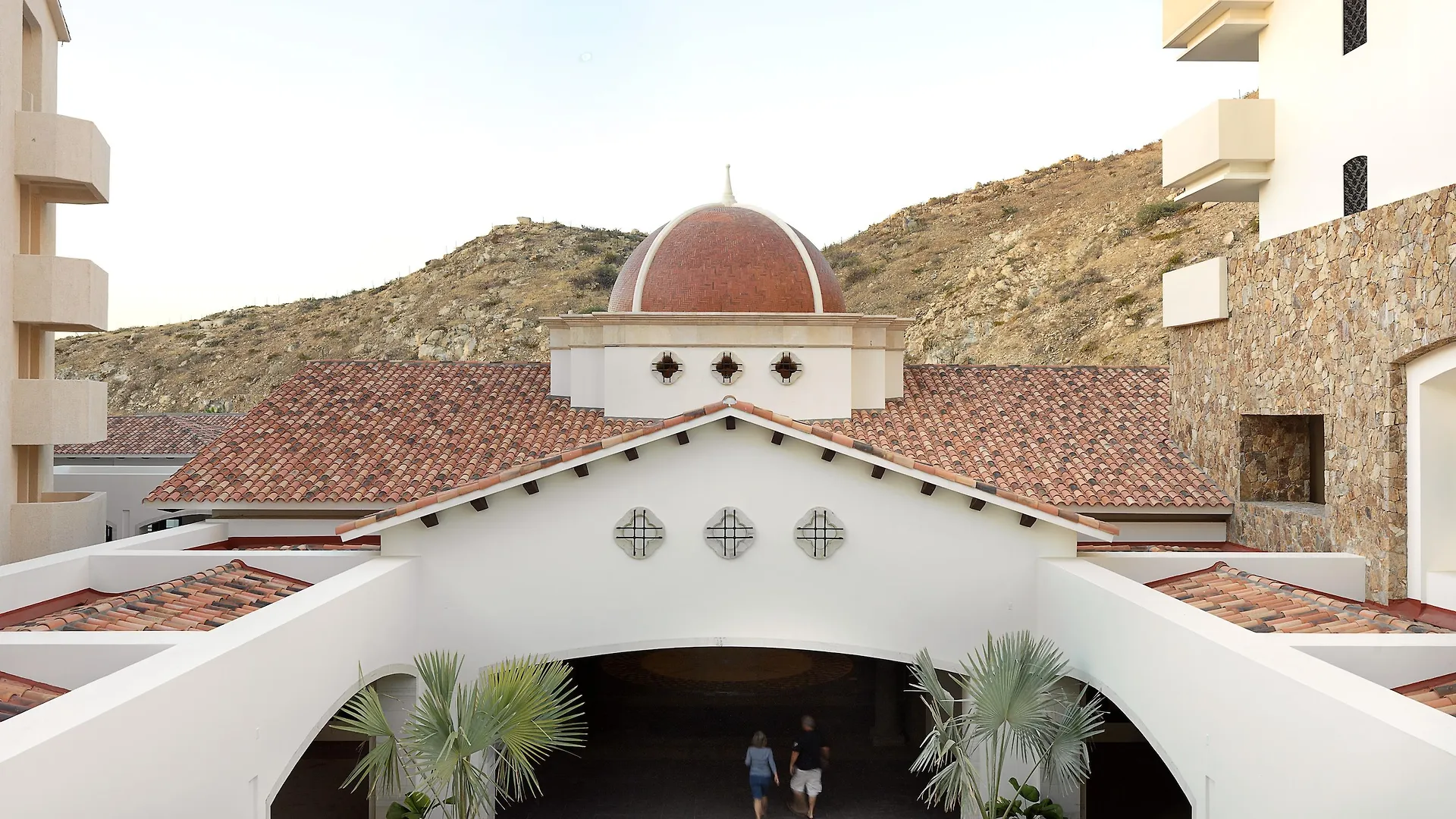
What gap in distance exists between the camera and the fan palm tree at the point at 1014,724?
1161cm

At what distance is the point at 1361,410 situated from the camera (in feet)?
46.6

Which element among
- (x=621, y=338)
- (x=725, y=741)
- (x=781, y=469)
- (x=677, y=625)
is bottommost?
(x=725, y=741)

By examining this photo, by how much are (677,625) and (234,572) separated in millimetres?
6811

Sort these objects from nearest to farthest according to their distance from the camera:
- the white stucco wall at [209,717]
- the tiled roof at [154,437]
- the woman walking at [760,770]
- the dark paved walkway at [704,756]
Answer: the white stucco wall at [209,717] → the woman walking at [760,770] → the dark paved walkway at [704,756] → the tiled roof at [154,437]

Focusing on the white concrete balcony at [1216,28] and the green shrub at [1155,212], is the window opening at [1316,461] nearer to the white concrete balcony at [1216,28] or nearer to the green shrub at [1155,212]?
the white concrete balcony at [1216,28]

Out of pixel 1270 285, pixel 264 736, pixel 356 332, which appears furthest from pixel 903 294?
pixel 264 736

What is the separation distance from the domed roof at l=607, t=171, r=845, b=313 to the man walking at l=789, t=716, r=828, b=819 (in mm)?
10973

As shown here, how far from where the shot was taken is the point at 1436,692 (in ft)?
30.6

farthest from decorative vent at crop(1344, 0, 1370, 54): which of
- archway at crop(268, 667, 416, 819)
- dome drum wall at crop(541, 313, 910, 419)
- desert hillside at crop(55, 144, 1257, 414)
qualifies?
desert hillside at crop(55, 144, 1257, 414)

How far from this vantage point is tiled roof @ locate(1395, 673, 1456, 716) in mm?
8906

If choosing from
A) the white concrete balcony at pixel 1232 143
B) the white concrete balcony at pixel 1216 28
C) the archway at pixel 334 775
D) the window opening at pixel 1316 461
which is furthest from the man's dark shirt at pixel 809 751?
the white concrete balcony at pixel 1216 28

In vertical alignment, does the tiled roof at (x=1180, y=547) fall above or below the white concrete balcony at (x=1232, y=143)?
below

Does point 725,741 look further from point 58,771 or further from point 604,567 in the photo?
point 58,771

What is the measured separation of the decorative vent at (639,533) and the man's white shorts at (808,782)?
406 centimetres
